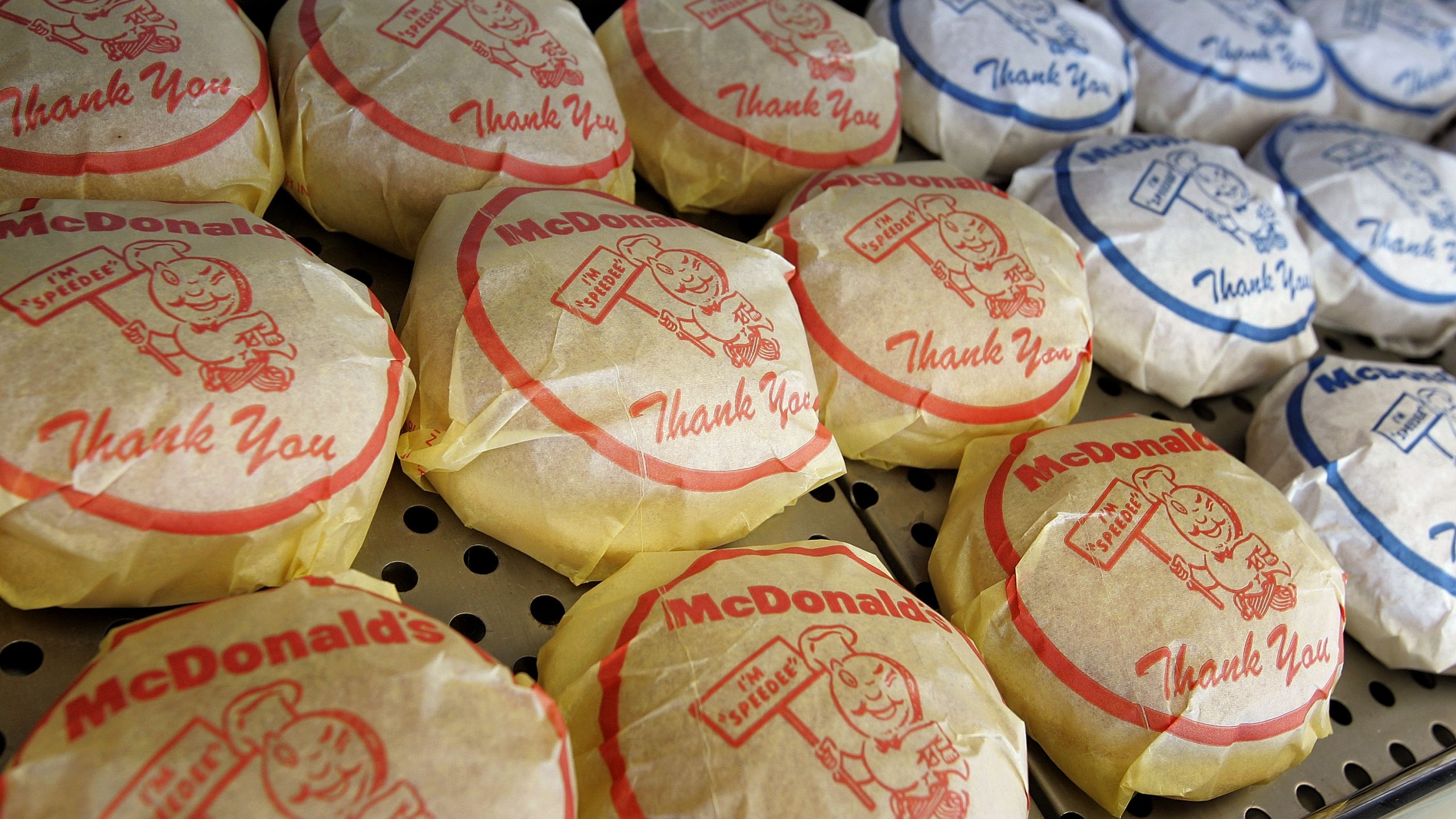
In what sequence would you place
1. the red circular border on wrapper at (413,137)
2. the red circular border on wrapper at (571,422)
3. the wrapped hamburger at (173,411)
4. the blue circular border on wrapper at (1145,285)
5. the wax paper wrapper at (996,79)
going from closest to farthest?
the wrapped hamburger at (173,411) → the red circular border on wrapper at (571,422) → the red circular border on wrapper at (413,137) → the blue circular border on wrapper at (1145,285) → the wax paper wrapper at (996,79)

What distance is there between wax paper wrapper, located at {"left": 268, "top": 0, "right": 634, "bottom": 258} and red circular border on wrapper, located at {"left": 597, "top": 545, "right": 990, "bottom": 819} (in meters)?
0.40

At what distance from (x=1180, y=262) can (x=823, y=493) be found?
49 centimetres

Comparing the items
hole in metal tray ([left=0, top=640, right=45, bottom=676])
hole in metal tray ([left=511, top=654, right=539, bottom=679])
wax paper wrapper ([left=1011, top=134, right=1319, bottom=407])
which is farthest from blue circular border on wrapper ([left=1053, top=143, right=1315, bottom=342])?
hole in metal tray ([left=0, top=640, right=45, bottom=676])

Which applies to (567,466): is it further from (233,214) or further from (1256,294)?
(1256,294)

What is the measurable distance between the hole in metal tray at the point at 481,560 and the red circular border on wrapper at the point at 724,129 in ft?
1.64

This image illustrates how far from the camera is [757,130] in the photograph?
3.37ft

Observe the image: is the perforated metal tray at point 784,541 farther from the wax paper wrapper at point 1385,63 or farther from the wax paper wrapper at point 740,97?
the wax paper wrapper at point 1385,63

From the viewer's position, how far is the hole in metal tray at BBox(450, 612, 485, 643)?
2.42 ft

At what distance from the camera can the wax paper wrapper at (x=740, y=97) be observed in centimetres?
102

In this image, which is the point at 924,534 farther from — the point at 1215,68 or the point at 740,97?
the point at 1215,68

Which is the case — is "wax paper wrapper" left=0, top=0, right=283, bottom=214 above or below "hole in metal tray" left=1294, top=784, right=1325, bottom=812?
above

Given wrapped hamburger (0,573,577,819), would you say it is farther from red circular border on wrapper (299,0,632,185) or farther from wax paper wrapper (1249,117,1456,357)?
wax paper wrapper (1249,117,1456,357)

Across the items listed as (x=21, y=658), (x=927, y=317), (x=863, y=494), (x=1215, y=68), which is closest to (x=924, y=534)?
(x=863, y=494)

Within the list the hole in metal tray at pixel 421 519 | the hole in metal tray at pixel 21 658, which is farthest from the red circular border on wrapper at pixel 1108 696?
the hole in metal tray at pixel 21 658
